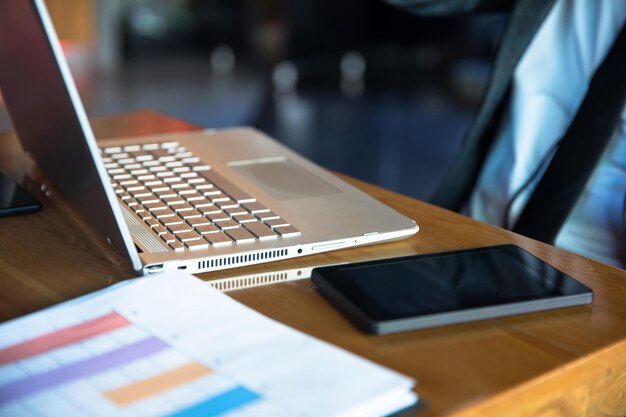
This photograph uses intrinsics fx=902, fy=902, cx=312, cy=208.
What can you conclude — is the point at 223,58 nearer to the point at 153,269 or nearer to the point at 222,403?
the point at 153,269

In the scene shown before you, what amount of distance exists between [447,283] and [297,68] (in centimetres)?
448

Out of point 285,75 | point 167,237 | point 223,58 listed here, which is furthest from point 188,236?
point 223,58

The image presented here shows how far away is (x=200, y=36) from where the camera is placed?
5.43m

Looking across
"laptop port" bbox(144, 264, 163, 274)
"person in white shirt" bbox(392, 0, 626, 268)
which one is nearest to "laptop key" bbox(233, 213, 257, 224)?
"laptop port" bbox(144, 264, 163, 274)

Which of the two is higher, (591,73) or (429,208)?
(591,73)

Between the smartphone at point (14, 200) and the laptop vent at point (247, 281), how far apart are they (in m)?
0.26

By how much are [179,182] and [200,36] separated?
4.70 metres

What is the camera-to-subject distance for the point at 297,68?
5043 millimetres

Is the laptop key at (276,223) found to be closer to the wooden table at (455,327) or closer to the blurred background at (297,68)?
the wooden table at (455,327)

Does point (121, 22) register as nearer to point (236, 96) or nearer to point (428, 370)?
point (236, 96)

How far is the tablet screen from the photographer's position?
0.62 meters

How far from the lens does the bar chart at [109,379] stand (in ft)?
1.59

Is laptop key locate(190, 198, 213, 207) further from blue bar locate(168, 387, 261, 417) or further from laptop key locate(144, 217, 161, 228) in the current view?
blue bar locate(168, 387, 261, 417)

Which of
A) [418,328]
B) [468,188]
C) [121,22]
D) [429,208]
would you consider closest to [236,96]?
[121,22]
